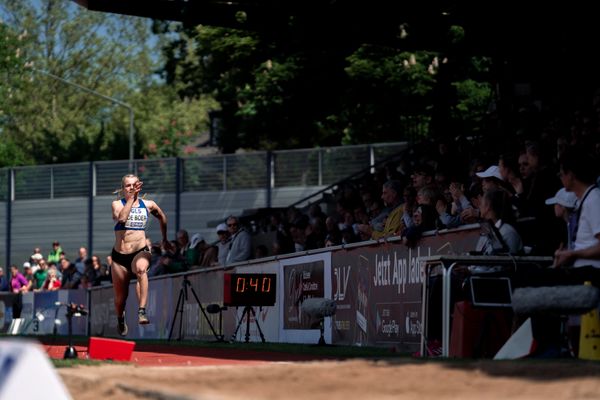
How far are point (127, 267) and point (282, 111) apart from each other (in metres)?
22.6

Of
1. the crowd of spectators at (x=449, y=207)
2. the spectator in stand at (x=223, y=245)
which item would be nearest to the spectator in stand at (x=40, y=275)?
the crowd of spectators at (x=449, y=207)

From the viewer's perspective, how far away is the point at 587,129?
2047 cm

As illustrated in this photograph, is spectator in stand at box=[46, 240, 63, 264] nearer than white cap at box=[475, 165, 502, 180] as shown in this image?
No

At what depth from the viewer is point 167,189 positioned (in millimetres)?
42375

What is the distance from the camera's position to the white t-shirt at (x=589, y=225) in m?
11.9

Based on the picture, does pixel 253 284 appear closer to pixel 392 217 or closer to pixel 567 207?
pixel 392 217

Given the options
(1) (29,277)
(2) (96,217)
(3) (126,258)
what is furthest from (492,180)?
(2) (96,217)

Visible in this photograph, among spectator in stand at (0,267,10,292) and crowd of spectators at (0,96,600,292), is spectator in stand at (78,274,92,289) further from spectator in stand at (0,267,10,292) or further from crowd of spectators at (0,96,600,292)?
spectator in stand at (0,267,10,292)

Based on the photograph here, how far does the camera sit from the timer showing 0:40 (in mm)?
21062

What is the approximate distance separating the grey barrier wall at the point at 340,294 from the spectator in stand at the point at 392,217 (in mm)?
375

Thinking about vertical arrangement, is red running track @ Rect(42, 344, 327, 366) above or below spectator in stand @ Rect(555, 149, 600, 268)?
below

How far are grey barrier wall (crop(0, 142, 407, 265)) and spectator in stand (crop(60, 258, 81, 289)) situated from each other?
4.19m

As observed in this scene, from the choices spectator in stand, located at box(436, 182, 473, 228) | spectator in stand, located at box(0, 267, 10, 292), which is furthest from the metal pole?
spectator in stand, located at box(436, 182, 473, 228)

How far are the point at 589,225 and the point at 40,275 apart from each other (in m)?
29.6
